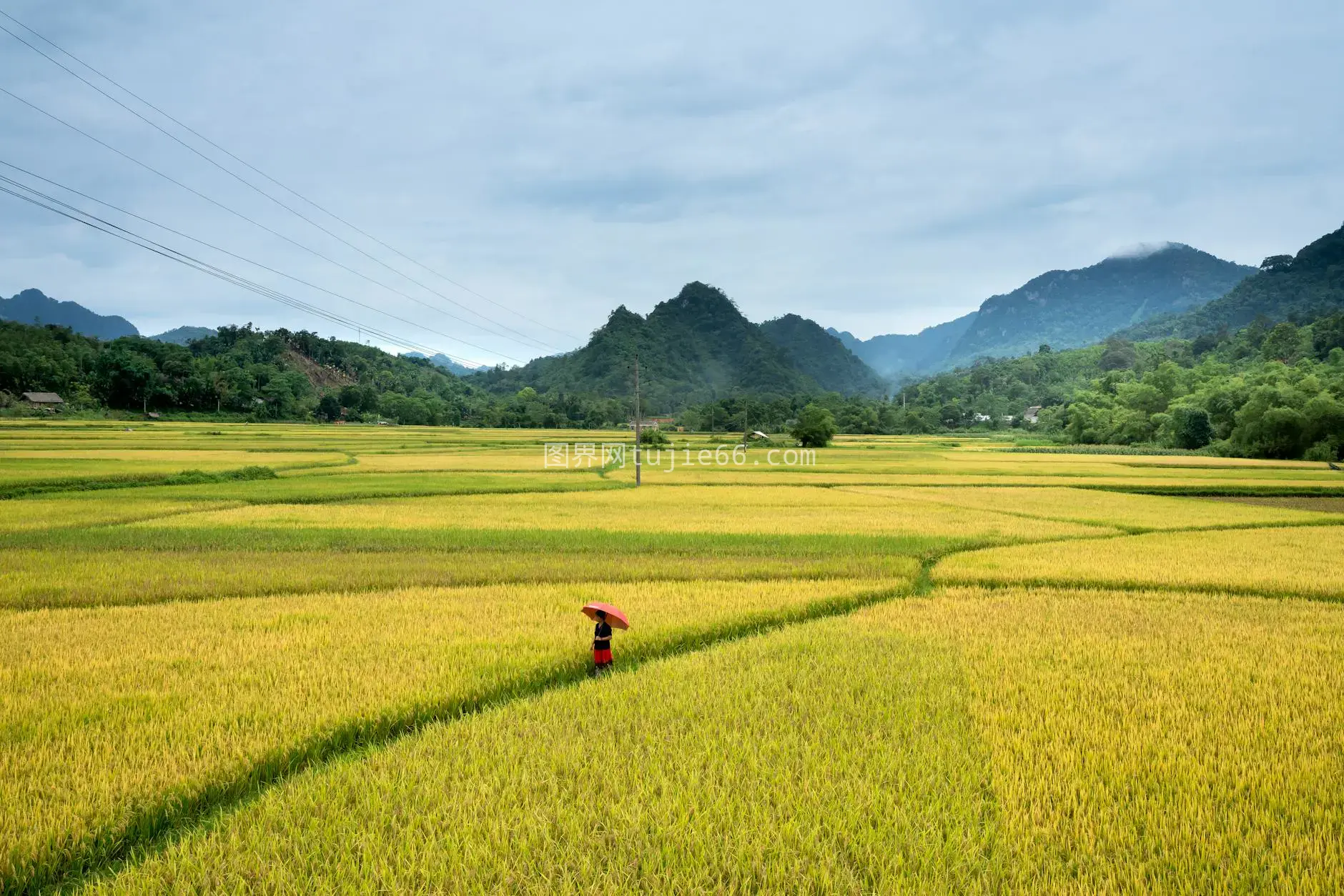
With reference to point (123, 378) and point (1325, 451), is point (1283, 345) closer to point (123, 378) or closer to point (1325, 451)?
point (1325, 451)

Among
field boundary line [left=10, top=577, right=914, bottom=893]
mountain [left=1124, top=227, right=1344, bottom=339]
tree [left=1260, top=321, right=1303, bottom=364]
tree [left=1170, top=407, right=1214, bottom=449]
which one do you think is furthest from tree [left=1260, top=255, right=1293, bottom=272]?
field boundary line [left=10, top=577, right=914, bottom=893]

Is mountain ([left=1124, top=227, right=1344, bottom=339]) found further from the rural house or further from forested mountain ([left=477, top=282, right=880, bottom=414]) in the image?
the rural house

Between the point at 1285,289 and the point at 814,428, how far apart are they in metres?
171

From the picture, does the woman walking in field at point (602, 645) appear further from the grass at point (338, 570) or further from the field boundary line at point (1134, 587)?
the field boundary line at point (1134, 587)

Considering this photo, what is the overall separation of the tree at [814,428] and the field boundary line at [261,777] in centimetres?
6468

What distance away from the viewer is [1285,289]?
165750mm

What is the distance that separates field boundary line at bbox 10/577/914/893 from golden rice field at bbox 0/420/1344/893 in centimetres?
2

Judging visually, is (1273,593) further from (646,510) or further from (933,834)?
(646,510)

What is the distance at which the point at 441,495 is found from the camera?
83.3 ft

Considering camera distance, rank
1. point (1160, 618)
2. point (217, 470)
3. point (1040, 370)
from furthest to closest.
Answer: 1. point (1040, 370)
2. point (217, 470)
3. point (1160, 618)

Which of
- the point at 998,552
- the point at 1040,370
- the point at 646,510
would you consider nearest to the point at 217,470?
the point at 646,510

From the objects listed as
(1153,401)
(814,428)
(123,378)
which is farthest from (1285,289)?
(123,378)

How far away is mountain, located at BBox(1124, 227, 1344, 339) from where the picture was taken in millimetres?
156000

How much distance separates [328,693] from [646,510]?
51.7ft
